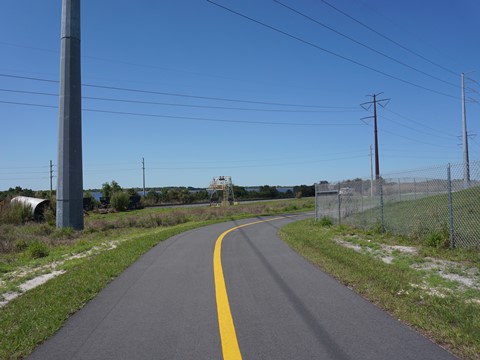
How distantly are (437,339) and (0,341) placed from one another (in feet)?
16.3

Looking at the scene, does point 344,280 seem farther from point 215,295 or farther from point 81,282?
point 81,282

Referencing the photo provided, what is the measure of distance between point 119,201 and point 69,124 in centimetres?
2881

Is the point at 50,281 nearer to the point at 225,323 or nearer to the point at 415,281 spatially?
the point at 225,323

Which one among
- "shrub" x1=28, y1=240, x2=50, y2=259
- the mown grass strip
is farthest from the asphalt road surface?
"shrub" x1=28, y1=240, x2=50, y2=259

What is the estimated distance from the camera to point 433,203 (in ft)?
46.4

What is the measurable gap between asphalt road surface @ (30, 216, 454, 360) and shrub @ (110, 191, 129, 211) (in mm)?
40299

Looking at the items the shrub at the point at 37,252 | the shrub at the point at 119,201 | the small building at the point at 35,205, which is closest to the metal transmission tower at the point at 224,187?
the shrub at the point at 119,201

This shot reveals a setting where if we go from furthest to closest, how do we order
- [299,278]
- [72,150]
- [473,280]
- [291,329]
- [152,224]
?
[152,224]
[72,150]
[299,278]
[473,280]
[291,329]

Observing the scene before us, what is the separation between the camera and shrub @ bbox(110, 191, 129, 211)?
46.9 meters

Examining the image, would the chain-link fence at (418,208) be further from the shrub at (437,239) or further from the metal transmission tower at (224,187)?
the metal transmission tower at (224,187)

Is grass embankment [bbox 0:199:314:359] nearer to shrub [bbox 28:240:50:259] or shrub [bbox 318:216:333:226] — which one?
shrub [bbox 28:240:50:259]

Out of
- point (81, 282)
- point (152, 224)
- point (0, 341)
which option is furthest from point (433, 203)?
point (152, 224)

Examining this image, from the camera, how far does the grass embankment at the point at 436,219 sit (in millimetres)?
10133

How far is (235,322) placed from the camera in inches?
204
